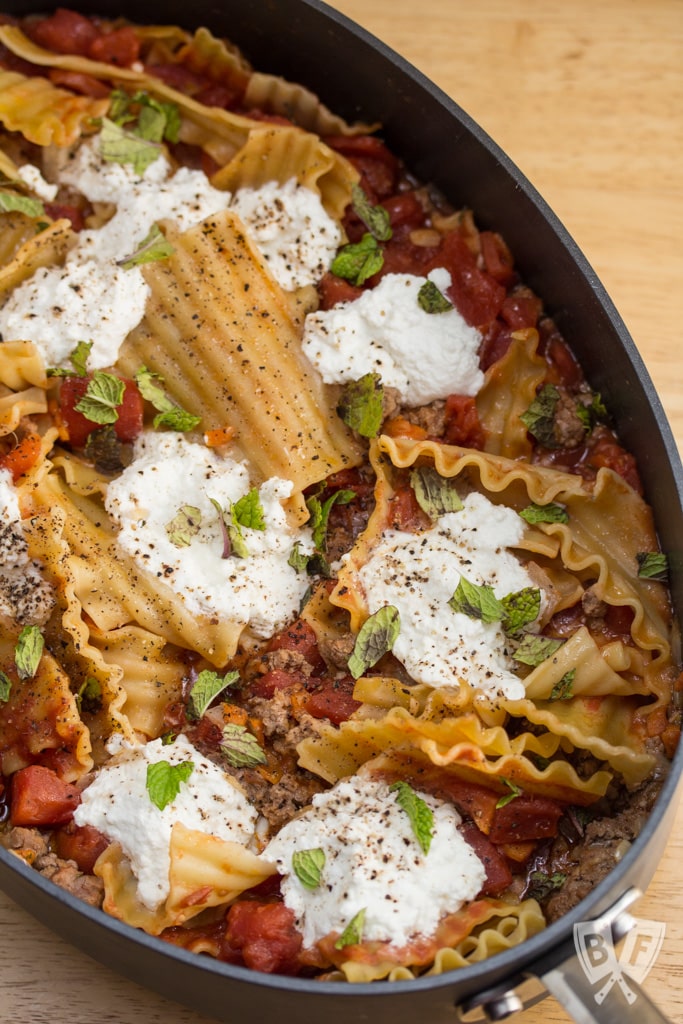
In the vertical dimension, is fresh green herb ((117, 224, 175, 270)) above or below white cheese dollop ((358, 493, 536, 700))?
above

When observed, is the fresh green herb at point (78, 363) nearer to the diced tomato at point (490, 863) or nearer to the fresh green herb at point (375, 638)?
the fresh green herb at point (375, 638)

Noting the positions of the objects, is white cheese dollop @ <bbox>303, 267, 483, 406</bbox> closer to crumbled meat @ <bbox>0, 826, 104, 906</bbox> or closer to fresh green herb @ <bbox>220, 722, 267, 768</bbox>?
fresh green herb @ <bbox>220, 722, 267, 768</bbox>

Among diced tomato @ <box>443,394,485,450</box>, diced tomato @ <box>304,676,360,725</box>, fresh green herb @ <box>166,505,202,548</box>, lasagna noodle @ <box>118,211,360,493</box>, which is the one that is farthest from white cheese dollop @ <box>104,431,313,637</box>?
diced tomato @ <box>443,394,485,450</box>

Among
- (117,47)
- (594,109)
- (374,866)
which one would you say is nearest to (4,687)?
(374,866)

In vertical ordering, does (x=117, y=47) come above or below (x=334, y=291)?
above

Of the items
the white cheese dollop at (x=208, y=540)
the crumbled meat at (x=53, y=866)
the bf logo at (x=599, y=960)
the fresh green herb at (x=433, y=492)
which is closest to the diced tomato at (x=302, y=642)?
the white cheese dollop at (x=208, y=540)

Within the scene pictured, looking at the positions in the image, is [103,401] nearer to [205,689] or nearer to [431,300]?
[205,689]
